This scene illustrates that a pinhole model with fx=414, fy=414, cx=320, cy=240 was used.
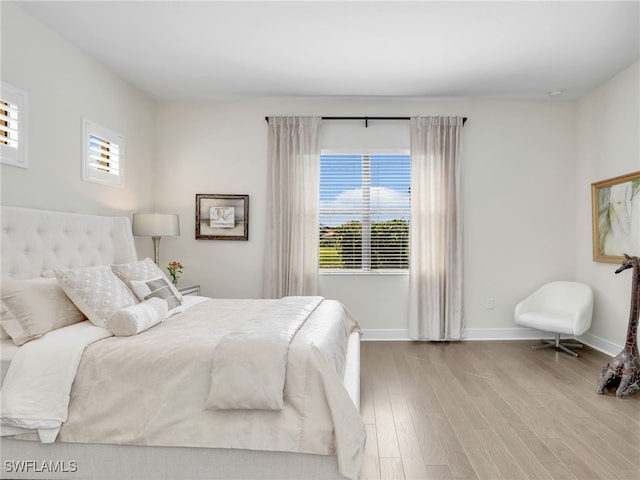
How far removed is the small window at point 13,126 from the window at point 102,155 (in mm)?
646

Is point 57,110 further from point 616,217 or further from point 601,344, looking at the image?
point 601,344

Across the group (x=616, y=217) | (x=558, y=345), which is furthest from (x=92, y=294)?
(x=616, y=217)

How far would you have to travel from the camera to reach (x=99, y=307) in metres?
2.42

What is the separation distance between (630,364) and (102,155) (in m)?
4.75

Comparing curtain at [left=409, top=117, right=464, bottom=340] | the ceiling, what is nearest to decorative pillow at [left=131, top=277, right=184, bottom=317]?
the ceiling

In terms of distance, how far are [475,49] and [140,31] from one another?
2.74 m

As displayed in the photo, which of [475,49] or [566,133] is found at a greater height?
[475,49]

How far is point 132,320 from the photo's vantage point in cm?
225

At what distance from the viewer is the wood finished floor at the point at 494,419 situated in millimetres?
2180

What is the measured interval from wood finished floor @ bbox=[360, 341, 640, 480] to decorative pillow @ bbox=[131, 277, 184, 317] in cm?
152

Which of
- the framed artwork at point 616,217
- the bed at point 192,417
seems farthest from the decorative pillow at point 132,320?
the framed artwork at point 616,217

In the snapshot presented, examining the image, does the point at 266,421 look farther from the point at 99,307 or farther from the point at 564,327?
the point at 564,327

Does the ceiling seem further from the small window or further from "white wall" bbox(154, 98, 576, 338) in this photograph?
the small window

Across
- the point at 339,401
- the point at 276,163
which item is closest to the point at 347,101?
the point at 276,163
